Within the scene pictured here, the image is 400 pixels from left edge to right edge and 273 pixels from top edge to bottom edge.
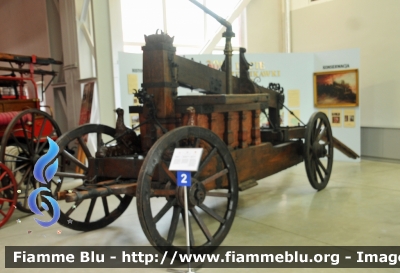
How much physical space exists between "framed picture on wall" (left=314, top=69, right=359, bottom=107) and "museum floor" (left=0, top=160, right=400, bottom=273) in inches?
89.2

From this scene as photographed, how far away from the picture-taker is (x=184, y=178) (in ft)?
8.16

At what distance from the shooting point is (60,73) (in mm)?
8258

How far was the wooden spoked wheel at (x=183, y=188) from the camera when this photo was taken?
8.20 feet

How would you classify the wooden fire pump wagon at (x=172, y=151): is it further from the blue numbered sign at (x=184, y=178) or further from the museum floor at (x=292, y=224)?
the museum floor at (x=292, y=224)

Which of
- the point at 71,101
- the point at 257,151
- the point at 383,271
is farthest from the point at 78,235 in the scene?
the point at 71,101

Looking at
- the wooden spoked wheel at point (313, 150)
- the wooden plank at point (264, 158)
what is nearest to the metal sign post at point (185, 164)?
the wooden plank at point (264, 158)

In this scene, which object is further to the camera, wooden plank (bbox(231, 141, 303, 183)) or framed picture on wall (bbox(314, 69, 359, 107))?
framed picture on wall (bbox(314, 69, 359, 107))

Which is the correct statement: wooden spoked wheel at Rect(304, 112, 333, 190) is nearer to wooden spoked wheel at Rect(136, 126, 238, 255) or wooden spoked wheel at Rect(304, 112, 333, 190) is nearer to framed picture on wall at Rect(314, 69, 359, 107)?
wooden spoked wheel at Rect(136, 126, 238, 255)

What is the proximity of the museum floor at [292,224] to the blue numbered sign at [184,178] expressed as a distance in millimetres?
739

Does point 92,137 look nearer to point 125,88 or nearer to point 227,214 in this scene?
point 125,88

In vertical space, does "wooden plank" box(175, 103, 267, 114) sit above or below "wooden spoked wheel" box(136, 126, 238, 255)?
above

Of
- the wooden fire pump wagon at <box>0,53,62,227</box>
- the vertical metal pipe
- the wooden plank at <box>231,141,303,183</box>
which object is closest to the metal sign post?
the wooden plank at <box>231,141,303,183</box>

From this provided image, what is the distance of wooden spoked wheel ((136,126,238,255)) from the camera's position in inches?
98.3

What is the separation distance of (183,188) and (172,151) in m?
0.37
